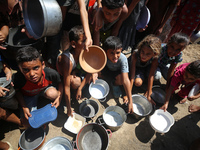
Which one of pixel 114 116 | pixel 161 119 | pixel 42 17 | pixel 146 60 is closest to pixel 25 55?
pixel 42 17

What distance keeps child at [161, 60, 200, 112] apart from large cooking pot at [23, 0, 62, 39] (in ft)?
6.57

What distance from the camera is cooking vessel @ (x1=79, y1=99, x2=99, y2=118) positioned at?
2.04 m

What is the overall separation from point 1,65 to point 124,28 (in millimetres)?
2091

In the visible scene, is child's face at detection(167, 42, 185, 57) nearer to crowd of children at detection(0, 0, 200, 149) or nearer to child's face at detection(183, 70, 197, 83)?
crowd of children at detection(0, 0, 200, 149)

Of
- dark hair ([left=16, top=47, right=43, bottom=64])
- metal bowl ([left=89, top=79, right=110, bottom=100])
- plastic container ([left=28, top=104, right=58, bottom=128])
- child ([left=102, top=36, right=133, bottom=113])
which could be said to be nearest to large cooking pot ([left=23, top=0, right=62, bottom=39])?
dark hair ([left=16, top=47, right=43, bottom=64])

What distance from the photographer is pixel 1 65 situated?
1.61 m

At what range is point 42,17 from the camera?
164cm

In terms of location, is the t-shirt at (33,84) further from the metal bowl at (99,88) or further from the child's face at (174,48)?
the child's face at (174,48)

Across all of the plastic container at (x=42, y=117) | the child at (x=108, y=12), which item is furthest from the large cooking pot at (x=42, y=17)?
the plastic container at (x=42, y=117)

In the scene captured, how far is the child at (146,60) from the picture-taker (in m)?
1.98

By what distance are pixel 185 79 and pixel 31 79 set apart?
2.33m

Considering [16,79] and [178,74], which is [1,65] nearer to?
[16,79]

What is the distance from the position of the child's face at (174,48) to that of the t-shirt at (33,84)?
1.98m

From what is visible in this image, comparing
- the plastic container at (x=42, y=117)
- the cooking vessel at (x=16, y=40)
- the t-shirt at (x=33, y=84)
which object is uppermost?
the cooking vessel at (x=16, y=40)
